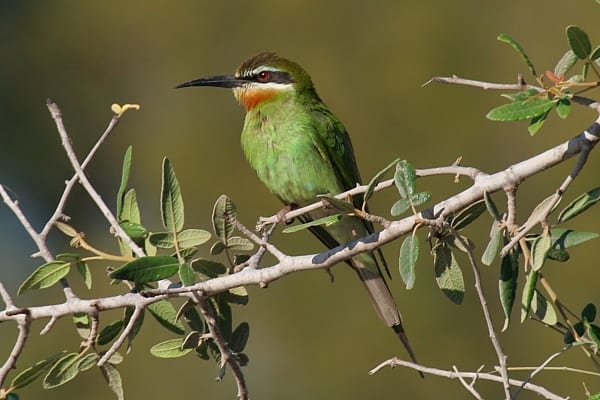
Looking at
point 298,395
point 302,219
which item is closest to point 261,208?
point 298,395

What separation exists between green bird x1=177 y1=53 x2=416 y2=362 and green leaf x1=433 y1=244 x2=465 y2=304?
989 millimetres

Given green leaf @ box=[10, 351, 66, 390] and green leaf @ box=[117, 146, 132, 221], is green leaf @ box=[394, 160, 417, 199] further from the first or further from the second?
green leaf @ box=[10, 351, 66, 390]

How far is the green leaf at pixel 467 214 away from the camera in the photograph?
1.66 m

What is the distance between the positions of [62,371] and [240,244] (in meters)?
0.40

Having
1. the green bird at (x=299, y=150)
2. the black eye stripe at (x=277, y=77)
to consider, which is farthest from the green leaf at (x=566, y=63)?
the black eye stripe at (x=277, y=77)

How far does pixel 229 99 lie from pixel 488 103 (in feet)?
6.43

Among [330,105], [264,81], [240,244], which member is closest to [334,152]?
[264,81]

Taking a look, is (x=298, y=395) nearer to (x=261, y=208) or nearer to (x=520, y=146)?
(x=261, y=208)

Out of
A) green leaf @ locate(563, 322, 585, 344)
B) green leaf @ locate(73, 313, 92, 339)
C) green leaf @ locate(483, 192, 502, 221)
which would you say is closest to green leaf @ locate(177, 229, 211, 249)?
green leaf @ locate(73, 313, 92, 339)

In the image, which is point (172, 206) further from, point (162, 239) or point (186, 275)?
point (186, 275)

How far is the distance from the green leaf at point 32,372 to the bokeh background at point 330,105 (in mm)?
3956

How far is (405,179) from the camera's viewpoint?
1624 mm

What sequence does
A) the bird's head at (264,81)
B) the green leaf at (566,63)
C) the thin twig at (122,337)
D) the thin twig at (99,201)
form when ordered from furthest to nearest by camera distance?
the bird's head at (264,81)
the thin twig at (99,201)
the thin twig at (122,337)
the green leaf at (566,63)

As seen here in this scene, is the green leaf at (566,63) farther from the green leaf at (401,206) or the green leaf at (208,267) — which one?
the green leaf at (208,267)
